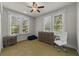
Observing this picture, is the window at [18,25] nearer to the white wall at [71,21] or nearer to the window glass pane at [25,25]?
the window glass pane at [25,25]

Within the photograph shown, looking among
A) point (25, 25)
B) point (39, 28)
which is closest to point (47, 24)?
point (39, 28)

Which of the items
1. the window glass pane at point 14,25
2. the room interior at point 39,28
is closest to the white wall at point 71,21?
the room interior at point 39,28

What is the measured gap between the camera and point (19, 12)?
166cm

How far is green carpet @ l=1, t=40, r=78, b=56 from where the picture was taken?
157 centimetres

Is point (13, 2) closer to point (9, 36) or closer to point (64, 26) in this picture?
point (9, 36)

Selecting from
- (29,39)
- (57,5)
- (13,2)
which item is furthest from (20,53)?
(57,5)

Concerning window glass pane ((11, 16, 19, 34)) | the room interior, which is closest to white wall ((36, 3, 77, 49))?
the room interior

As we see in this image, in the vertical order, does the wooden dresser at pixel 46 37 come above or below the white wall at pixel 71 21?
below

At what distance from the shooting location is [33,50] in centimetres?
164

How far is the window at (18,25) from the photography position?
1633 millimetres

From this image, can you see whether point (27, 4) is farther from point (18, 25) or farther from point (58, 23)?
point (58, 23)

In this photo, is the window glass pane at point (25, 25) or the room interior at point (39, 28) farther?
the window glass pane at point (25, 25)

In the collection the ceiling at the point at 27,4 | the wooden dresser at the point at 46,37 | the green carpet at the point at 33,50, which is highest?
the ceiling at the point at 27,4

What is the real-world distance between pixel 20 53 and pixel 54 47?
66 cm
